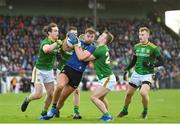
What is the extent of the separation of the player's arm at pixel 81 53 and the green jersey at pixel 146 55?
7.65ft

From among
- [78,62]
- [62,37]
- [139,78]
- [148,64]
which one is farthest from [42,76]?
[62,37]

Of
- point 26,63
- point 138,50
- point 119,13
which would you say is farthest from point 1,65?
point 138,50

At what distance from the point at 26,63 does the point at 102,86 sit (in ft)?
99.9

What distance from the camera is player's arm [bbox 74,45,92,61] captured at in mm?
16062

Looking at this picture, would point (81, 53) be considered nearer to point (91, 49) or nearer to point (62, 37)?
point (91, 49)

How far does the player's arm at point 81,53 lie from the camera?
16.1 meters

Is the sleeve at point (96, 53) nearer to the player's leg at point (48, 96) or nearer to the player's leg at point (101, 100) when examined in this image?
the player's leg at point (101, 100)

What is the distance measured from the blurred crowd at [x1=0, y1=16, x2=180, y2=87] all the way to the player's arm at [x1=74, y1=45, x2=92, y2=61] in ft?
95.6

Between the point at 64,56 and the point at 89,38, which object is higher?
the point at 89,38

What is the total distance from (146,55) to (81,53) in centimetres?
260

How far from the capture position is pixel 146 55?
59.1 ft

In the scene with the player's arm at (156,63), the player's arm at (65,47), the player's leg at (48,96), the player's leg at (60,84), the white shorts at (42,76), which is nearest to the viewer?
the player's leg at (60,84)

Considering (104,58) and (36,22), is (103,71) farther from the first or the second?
(36,22)

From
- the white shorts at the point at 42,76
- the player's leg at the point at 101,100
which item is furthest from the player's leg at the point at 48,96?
the player's leg at the point at 101,100
